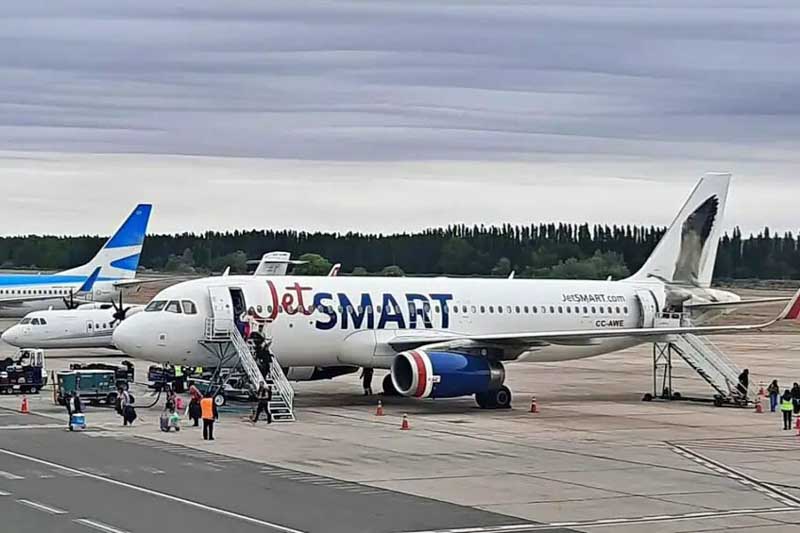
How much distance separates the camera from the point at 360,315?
46094mm

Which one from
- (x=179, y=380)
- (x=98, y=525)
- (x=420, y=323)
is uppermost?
(x=420, y=323)

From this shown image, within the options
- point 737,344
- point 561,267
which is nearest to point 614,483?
point 737,344

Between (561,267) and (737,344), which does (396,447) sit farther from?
(561,267)

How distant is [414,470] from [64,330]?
40.2 meters

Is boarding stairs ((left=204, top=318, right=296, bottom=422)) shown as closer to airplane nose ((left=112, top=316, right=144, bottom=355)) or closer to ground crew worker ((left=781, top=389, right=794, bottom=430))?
airplane nose ((left=112, top=316, right=144, bottom=355))

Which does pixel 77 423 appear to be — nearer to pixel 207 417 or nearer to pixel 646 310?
pixel 207 417

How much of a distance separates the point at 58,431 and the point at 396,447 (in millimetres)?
9641

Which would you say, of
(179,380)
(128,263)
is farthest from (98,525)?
(128,263)

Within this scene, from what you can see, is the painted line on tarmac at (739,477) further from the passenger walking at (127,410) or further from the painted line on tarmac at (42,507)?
the passenger walking at (127,410)

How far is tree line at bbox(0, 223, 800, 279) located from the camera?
10544cm

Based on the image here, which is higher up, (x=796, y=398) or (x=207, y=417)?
(x=796, y=398)

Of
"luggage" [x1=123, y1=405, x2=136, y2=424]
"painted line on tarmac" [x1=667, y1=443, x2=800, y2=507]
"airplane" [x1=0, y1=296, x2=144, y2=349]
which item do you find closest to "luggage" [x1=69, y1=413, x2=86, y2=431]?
"luggage" [x1=123, y1=405, x2=136, y2=424]

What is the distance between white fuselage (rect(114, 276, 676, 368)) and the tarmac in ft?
7.27

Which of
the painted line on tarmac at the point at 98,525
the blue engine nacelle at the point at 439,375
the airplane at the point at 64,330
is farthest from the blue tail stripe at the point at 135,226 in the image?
the painted line on tarmac at the point at 98,525
